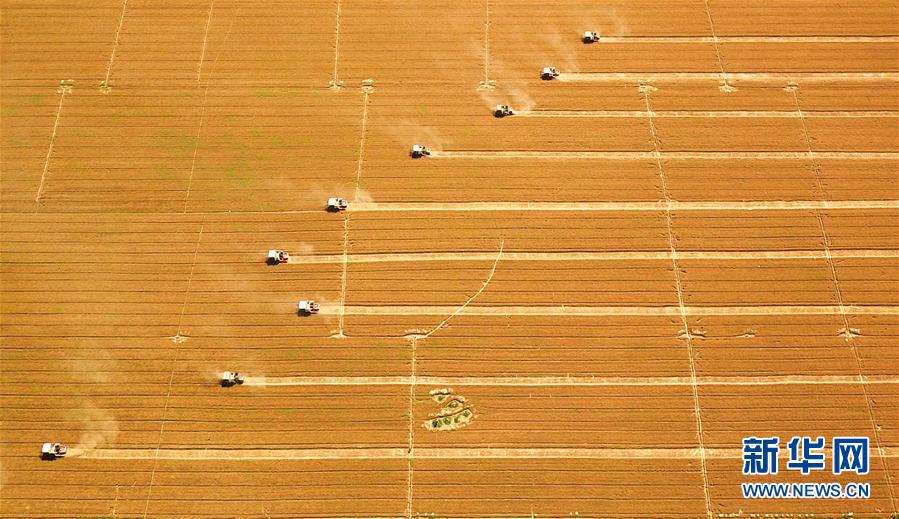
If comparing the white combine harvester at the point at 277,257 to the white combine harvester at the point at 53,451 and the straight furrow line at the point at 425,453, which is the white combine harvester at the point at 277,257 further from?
the white combine harvester at the point at 53,451

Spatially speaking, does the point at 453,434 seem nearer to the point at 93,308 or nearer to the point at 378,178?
the point at 378,178

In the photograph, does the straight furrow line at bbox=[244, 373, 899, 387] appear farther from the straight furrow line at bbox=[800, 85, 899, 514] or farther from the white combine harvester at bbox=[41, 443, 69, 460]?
the white combine harvester at bbox=[41, 443, 69, 460]

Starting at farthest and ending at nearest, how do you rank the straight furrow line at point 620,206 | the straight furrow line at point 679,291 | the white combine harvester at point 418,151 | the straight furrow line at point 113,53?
1. the straight furrow line at point 113,53
2. the white combine harvester at point 418,151
3. the straight furrow line at point 620,206
4. the straight furrow line at point 679,291

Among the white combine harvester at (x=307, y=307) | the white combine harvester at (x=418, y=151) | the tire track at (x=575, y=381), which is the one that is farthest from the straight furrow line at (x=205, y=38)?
the tire track at (x=575, y=381)

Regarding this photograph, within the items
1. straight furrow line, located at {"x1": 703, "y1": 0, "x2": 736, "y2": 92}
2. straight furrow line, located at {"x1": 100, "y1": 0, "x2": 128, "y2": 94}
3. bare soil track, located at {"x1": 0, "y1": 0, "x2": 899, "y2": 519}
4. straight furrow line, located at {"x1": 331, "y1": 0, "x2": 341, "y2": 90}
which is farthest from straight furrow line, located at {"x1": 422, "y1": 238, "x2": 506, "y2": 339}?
straight furrow line, located at {"x1": 100, "y1": 0, "x2": 128, "y2": 94}

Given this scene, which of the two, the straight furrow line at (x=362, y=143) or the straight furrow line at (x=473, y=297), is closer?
the straight furrow line at (x=473, y=297)

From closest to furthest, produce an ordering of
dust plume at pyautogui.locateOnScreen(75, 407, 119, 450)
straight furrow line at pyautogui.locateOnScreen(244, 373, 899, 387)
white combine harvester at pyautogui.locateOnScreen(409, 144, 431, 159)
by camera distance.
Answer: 1. dust plume at pyautogui.locateOnScreen(75, 407, 119, 450)
2. straight furrow line at pyautogui.locateOnScreen(244, 373, 899, 387)
3. white combine harvester at pyautogui.locateOnScreen(409, 144, 431, 159)
